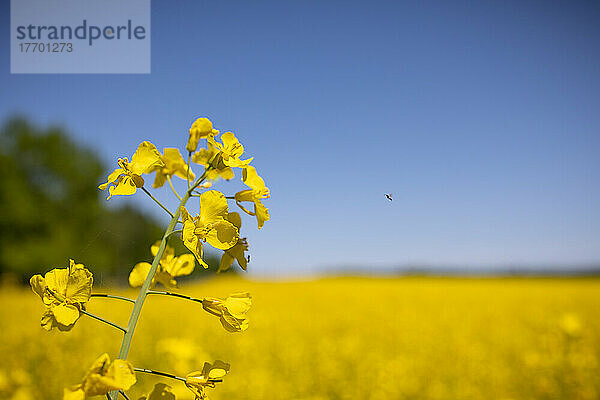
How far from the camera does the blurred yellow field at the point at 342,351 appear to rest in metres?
3.39

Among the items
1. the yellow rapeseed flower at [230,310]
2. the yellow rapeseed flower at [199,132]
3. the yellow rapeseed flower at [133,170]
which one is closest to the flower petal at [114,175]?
the yellow rapeseed flower at [133,170]

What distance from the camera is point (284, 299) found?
9633mm

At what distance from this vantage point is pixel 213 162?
2.11 feet

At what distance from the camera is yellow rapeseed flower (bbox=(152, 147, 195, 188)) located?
0.70 metres

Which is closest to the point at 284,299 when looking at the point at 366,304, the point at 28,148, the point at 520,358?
the point at 366,304

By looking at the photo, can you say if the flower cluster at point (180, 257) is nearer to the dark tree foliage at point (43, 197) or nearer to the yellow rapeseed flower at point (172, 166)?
the yellow rapeseed flower at point (172, 166)

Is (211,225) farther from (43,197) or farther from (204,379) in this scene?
(43,197)

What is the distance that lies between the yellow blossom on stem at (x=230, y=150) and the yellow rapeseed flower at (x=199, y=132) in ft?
0.06

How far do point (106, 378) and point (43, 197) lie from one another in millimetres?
12629

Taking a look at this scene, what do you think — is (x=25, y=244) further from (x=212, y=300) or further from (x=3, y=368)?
(x=212, y=300)

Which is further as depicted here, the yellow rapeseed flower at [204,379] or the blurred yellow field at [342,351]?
the blurred yellow field at [342,351]

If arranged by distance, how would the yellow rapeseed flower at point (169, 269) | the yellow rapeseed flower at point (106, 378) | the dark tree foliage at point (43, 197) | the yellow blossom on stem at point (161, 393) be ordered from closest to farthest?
the yellow rapeseed flower at point (106, 378) < the yellow blossom on stem at point (161, 393) < the yellow rapeseed flower at point (169, 269) < the dark tree foliage at point (43, 197)

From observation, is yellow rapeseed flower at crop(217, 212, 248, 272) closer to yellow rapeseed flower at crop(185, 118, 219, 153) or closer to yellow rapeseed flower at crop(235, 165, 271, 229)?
yellow rapeseed flower at crop(235, 165, 271, 229)

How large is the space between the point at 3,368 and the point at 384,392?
3.23 metres
